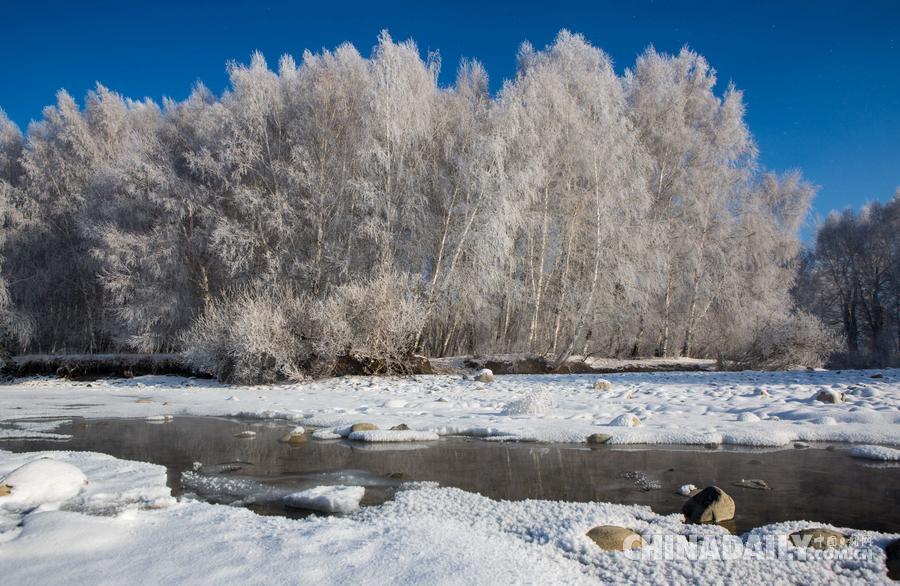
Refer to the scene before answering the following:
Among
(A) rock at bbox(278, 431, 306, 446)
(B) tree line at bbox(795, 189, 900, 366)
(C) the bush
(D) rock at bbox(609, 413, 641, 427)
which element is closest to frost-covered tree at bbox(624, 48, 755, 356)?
(C) the bush

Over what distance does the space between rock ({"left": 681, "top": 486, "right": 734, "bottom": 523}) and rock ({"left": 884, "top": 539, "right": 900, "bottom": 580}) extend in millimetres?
885

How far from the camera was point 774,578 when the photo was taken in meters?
2.98

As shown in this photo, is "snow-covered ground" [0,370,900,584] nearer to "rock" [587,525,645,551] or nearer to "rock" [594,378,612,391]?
"rock" [587,525,645,551]

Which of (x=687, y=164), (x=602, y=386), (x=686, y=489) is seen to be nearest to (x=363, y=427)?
(x=686, y=489)

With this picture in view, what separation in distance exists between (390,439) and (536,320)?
1318cm

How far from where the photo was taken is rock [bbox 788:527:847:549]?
3373 millimetres

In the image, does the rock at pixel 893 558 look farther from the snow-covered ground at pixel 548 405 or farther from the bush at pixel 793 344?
the bush at pixel 793 344

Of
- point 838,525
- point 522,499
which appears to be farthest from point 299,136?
point 838,525

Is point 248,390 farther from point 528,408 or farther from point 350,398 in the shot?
point 528,408

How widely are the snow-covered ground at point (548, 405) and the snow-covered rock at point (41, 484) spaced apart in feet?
10.7

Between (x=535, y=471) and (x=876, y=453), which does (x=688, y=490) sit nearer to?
(x=535, y=471)

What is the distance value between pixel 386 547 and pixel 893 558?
275 cm

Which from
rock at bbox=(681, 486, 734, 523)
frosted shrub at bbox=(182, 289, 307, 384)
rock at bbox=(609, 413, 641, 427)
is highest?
frosted shrub at bbox=(182, 289, 307, 384)

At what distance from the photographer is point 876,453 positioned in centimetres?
576
